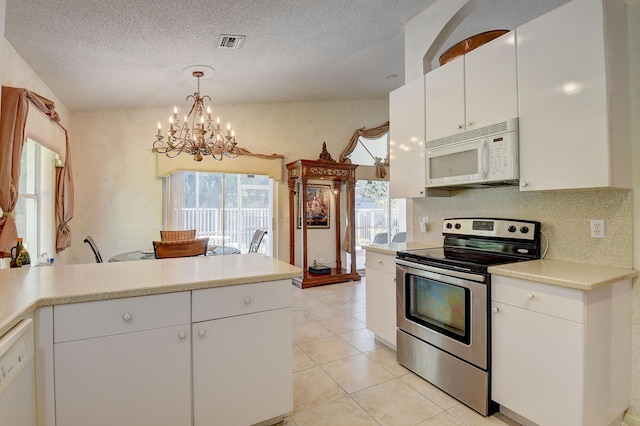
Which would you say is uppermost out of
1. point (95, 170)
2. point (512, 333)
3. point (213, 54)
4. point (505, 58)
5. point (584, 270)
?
point (213, 54)

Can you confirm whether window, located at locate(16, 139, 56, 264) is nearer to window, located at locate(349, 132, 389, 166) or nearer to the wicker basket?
the wicker basket

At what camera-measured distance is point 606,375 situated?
1672 millimetres

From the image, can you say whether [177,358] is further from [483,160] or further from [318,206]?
[318,206]

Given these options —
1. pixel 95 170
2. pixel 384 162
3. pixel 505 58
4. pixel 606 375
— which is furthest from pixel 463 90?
pixel 95 170

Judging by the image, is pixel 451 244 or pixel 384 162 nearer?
pixel 451 244

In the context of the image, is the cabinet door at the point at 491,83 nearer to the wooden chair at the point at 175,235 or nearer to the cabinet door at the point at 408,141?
the cabinet door at the point at 408,141

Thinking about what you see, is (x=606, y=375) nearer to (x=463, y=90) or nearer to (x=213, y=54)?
(x=463, y=90)

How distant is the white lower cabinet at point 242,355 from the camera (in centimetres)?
159

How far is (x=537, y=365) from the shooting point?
5.57ft

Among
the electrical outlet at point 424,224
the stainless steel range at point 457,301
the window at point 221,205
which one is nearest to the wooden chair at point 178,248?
the window at point 221,205

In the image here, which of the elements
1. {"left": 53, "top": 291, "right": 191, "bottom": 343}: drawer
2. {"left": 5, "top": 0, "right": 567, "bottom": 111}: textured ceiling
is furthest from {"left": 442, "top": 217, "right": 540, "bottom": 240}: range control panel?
{"left": 53, "top": 291, "right": 191, "bottom": 343}: drawer

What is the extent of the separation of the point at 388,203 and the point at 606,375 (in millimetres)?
4844

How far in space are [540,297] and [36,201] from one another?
461cm

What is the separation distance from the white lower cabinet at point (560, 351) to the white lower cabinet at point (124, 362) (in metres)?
→ 1.69
